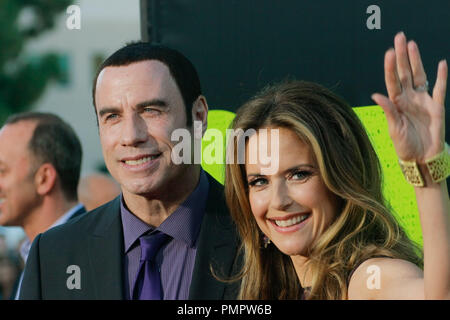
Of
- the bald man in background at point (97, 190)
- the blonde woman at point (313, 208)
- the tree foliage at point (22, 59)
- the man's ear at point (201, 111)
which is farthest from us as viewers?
the tree foliage at point (22, 59)

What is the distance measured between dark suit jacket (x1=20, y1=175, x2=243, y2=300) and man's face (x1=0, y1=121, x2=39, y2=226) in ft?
4.01

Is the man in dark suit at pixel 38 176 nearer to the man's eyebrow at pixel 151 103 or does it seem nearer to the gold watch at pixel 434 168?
the man's eyebrow at pixel 151 103

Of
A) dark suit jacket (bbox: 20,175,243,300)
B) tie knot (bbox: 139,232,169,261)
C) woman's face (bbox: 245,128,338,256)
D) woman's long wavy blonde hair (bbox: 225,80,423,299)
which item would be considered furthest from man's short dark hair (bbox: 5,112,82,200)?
woman's face (bbox: 245,128,338,256)

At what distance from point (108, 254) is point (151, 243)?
7.1 inches

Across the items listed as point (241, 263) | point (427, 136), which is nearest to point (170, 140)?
point (241, 263)

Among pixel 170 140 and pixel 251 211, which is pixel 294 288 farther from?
pixel 170 140

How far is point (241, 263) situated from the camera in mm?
3180

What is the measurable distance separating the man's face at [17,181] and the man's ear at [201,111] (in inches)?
61.2

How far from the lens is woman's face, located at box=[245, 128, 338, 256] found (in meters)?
2.91

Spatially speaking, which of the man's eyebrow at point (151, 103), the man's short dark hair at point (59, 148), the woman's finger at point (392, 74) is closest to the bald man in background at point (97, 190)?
the man's short dark hair at point (59, 148)

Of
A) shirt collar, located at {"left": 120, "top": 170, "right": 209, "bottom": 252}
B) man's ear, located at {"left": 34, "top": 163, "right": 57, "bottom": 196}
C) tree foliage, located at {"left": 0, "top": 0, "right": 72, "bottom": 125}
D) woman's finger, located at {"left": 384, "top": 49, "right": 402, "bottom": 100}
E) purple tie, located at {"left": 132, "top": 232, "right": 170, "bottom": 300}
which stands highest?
tree foliage, located at {"left": 0, "top": 0, "right": 72, "bottom": 125}

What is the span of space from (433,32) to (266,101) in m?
0.81

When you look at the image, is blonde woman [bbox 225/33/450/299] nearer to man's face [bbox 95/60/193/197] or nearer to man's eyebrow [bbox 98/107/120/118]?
man's face [bbox 95/60/193/197]

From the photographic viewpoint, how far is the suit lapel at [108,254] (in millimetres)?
3098
